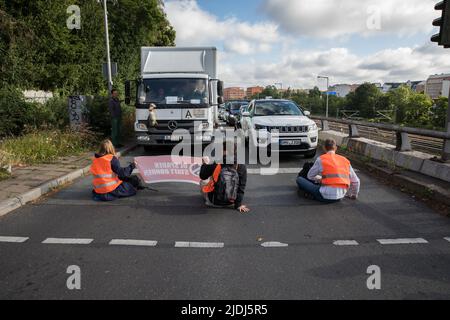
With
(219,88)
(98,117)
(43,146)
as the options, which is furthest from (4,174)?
(219,88)

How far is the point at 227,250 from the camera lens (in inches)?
168

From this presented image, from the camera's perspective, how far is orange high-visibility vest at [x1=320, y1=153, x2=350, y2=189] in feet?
19.5

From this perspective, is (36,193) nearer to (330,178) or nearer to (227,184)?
(227,184)

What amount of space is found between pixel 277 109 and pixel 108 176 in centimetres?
703

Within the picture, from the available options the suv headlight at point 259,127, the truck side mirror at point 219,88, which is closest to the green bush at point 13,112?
the truck side mirror at point 219,88

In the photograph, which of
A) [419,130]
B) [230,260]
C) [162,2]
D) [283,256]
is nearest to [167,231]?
[230,260]

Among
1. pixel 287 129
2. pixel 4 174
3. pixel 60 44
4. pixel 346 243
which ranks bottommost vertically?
pixel 346 243

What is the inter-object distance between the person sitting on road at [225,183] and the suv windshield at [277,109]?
598cm

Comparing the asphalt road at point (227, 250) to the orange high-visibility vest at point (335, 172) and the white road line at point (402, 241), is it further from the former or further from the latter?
the orange high-visibility vest at point (335, 172)

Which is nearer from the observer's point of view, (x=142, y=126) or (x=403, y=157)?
(x=403, y=157)

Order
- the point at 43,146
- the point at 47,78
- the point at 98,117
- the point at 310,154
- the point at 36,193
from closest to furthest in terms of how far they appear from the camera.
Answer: the point at 36,193
the point at 43,146
the point at 310,154
the point at 98,117
the point at 47,78

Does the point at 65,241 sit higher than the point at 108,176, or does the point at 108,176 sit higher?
the point at 108,176

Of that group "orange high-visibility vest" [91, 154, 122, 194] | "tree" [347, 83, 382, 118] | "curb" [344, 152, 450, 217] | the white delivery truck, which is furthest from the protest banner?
"tree" [347, 83, 382, 118]
